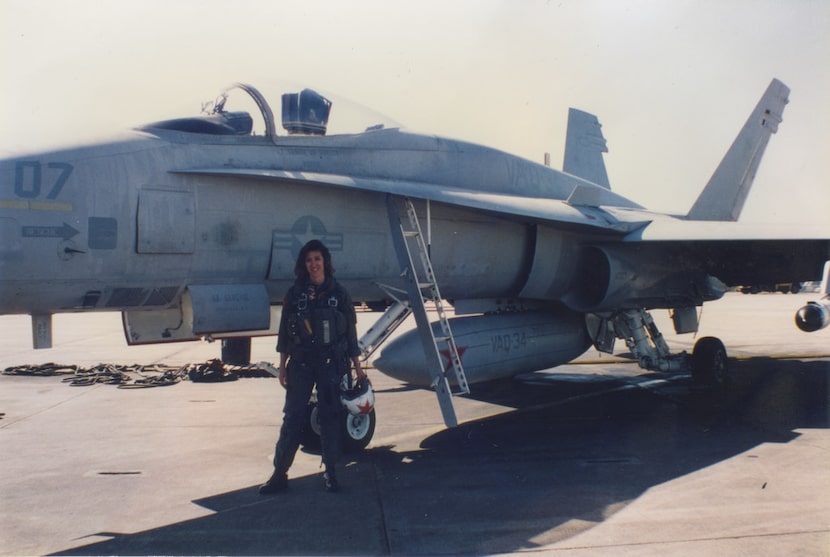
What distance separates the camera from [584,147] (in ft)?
43.8

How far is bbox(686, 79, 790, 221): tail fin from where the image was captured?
1188 cm

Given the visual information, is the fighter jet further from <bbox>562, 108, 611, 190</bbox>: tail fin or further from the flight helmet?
<bbox>562, 108, 611, 190</bbox>: tail fin

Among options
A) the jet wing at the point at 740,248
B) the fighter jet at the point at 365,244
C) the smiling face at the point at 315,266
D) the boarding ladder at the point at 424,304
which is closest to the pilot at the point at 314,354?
the smiling face at the point at 315,266

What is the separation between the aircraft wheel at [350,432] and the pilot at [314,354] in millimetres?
1032

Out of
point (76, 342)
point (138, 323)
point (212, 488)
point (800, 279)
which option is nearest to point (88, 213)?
point (138, 323)

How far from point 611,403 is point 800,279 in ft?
12.8

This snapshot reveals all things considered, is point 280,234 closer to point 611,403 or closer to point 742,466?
point 742,466

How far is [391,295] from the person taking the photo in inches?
262

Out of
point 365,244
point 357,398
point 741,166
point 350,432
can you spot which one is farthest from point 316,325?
point 741,166

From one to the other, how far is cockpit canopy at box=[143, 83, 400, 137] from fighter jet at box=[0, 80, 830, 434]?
15 millimetres

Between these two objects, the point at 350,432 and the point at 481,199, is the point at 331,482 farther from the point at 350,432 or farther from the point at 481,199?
the point at 481,199

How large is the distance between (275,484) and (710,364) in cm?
692

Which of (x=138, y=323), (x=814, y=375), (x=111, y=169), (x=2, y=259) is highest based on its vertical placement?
(x=111, y=169)

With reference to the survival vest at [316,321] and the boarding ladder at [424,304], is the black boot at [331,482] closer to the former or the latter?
the survival vest at [316,321]
